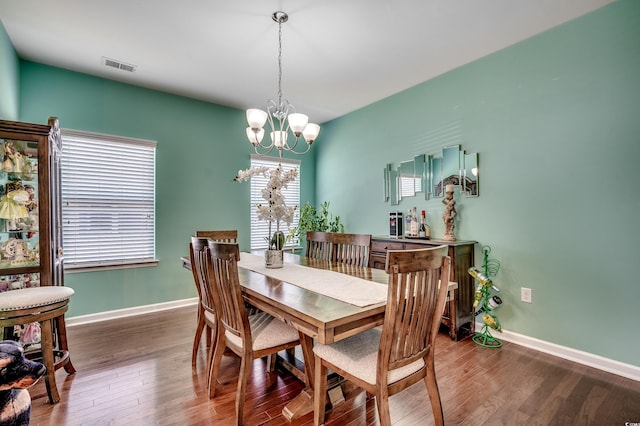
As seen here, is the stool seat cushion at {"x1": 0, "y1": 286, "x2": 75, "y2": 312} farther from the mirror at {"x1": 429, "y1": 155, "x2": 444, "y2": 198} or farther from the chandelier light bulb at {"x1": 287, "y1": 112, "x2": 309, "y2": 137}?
the mirror at {"x1": 429, "y1": 155, "x2": 444, "y2": 198}

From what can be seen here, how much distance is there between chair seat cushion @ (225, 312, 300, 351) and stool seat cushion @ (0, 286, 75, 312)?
1.14m

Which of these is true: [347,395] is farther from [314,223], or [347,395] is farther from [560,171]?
[314,223]

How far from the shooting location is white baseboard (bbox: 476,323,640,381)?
217cm

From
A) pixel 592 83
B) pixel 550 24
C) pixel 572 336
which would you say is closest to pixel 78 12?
pixel 550 24

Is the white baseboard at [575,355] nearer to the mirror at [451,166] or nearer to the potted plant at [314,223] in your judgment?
the mirror at [451,166]

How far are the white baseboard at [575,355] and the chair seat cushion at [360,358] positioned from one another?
5.91 ft

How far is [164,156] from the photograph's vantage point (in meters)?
3.74

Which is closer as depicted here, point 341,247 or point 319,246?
point 341,247

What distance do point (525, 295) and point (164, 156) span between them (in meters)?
4.21

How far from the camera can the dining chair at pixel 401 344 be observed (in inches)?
49.8

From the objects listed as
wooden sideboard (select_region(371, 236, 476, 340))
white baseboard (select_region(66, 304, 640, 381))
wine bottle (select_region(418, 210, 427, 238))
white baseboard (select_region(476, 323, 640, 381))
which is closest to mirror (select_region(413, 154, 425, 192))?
wine bottle (select_region(418, 210, 427, 238))

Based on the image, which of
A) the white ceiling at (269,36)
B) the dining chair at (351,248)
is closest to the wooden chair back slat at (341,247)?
the dining chair at (351,248)

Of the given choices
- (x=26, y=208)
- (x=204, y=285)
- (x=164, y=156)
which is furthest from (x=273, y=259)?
(x=164, y=156)

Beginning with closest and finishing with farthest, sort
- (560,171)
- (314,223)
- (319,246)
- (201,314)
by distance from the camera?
(201,314) → (560,171) → (319,246) → (314,223)
